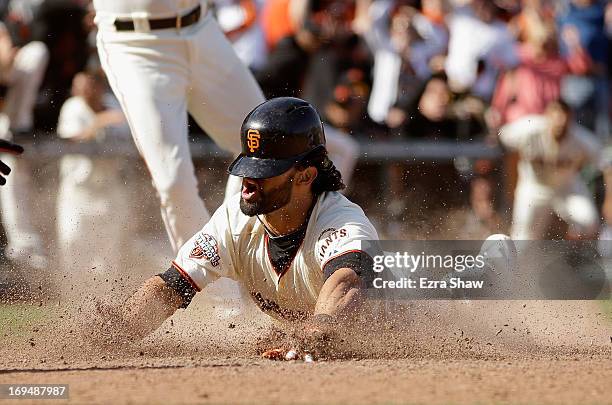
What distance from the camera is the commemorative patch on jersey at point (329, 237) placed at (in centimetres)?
598

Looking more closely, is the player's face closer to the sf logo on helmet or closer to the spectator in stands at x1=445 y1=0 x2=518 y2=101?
the sf logo on helmet

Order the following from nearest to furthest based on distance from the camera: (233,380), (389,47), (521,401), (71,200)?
(521,401), (233,380), (71,200), (389,47)

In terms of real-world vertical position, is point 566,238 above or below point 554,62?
below

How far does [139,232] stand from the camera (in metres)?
9.78

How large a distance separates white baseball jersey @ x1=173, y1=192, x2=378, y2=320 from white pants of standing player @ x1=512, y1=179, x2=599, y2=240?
5.24 meters

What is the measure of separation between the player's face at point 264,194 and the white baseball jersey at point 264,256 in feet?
0.82

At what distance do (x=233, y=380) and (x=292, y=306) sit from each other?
1.26m

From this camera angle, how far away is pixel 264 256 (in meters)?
6.31

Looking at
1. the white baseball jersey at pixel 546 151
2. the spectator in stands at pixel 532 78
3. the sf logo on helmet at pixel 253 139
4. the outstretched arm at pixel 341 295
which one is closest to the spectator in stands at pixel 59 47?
the spectator in stands at pixel 532 78

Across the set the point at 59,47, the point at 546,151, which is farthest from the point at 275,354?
the point at 59,47

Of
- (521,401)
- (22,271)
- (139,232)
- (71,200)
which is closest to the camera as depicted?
(521,401)

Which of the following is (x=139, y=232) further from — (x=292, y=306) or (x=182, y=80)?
(x=292, y=306)

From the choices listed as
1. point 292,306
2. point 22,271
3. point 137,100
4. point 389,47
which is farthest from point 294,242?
point 389,47

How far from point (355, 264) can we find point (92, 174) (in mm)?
5706
